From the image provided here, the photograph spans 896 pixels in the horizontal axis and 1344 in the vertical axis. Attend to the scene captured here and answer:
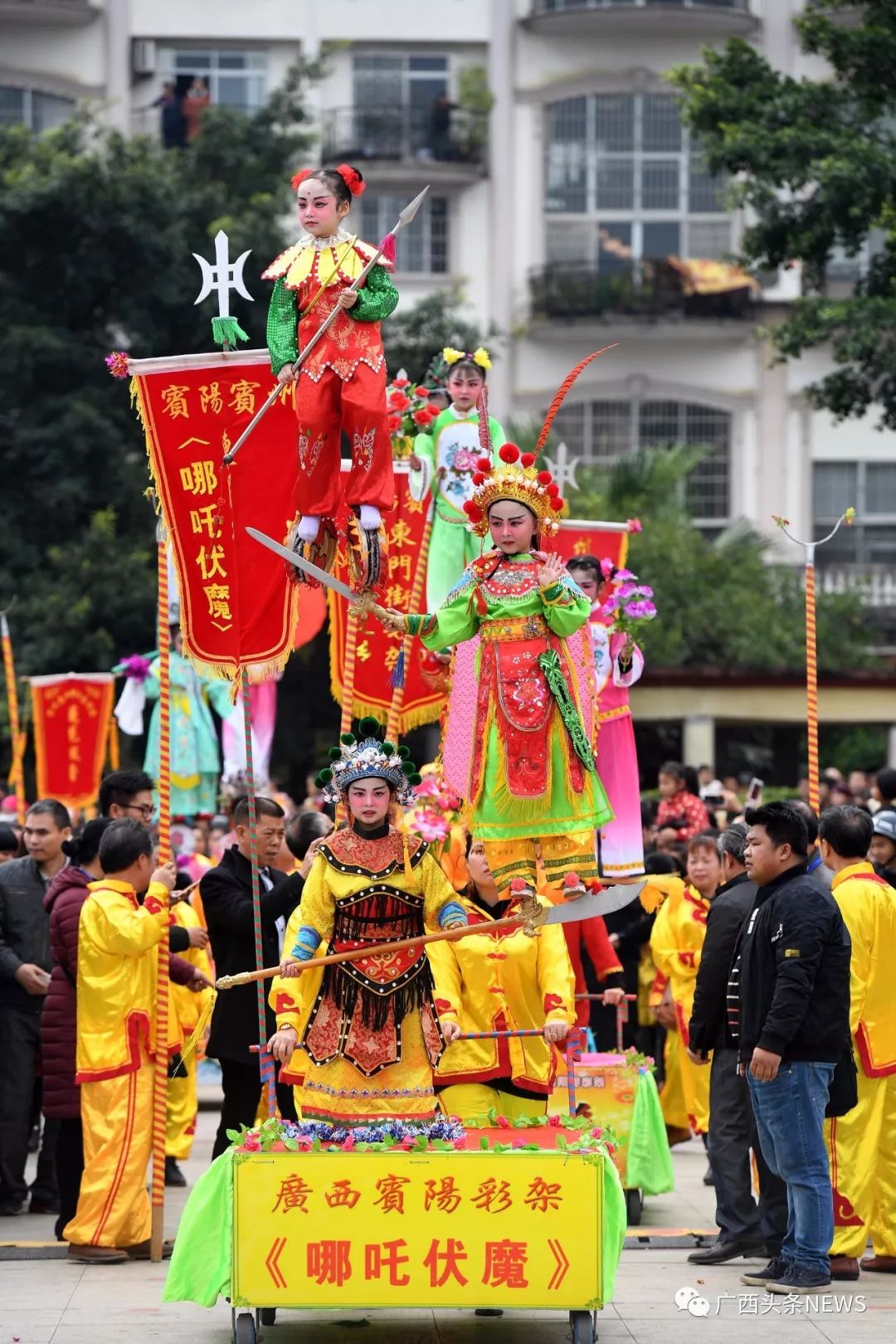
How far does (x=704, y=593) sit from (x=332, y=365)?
1898 cm

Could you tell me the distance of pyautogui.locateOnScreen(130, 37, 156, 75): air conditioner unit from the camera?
97.1 feet

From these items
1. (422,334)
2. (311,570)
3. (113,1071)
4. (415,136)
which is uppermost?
(415,136)

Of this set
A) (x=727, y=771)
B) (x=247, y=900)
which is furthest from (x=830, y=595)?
(x=247, y=900)

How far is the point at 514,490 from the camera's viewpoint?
768 centimetres

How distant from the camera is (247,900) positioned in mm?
9430

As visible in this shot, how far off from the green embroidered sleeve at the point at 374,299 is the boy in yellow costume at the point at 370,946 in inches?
55.4

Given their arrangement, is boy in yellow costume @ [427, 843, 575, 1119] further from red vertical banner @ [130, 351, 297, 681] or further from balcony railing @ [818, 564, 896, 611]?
balcony railing @ [818, 564, 896, 611]

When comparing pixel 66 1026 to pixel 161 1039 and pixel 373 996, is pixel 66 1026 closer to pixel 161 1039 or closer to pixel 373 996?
pixel 161 1039

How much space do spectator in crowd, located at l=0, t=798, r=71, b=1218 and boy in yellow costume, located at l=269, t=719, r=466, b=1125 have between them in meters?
3.13

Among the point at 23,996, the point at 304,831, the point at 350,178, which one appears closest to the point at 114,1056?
the point at 304,831

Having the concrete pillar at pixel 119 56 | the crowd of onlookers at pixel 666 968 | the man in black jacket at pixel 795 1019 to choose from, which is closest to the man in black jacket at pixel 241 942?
the crowd of onlookers at pixel 666 968

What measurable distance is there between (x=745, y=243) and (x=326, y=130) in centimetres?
1261

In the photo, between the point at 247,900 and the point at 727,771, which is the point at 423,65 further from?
the point at 247,900

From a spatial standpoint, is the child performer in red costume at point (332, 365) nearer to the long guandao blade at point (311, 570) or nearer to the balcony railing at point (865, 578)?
the long guandao blade at point (311, 570)
